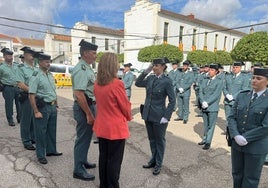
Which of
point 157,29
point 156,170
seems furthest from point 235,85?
point 157,29

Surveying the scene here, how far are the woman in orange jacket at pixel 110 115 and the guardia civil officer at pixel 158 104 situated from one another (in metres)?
0.93

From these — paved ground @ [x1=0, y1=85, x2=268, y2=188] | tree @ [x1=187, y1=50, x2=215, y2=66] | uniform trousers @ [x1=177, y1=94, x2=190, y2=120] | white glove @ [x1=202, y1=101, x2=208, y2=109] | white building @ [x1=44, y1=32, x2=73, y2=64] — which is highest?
white building @ [x1=44, y1=32, x2=73, y2=64]

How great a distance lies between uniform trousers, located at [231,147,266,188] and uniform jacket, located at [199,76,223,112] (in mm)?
2267

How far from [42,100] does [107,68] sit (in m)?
1.79

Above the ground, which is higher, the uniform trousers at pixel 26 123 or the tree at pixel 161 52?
the tree at pixel 161 52

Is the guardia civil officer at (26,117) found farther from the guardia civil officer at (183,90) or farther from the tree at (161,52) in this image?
the tree at (161,52)

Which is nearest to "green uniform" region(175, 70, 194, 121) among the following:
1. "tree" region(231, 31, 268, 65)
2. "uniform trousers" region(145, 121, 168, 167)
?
"uniform trousers" region(145, 121, 168, 167)

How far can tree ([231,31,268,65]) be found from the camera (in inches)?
589

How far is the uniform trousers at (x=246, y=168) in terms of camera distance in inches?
105

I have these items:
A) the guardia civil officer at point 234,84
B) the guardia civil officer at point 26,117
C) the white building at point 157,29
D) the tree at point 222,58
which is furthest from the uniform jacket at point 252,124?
the tree at point 222,58

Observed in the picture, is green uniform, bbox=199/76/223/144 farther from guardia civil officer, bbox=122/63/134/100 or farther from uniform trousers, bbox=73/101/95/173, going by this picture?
guardia civil officer, bbox=122/63/134/100

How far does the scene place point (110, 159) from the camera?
9.53 feet

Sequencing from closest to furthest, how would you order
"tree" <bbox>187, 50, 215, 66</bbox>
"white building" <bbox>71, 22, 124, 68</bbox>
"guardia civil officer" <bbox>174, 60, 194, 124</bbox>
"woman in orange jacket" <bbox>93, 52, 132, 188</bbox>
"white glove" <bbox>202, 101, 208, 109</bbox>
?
"woman in orange jacket" <bbox>93, 52, 132, 188</bbox> < "white glove" <bbox>202, 101, 208, 109</bbox> < "guardia civil officer" <bbox>174, 60, 194, 124</bbox> < "tree" <bbox>187, 50, 215, 66</bbox> < "white building" <bbox>71, 22, 124, 68</bbox>

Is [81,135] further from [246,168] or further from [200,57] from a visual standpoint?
[200,57]
